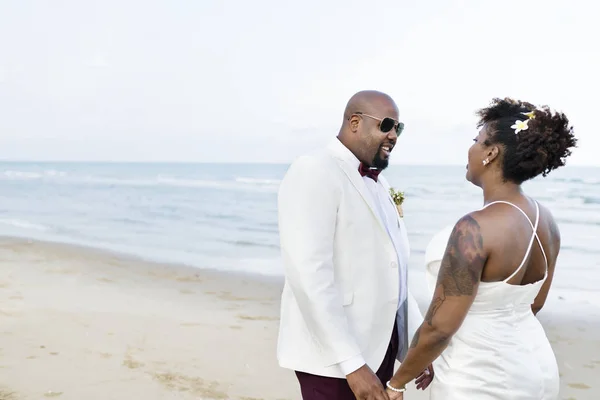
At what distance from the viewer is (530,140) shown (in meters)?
Result: 2.27

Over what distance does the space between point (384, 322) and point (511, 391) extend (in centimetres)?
55

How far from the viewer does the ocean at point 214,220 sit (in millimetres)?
12969

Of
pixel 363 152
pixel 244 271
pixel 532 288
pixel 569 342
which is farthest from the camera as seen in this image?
pixel 244 271

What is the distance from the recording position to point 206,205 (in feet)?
90.0

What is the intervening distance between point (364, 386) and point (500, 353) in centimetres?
53

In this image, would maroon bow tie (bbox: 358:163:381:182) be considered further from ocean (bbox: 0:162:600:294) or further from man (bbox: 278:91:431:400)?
ocean (bbox: 0:162:600:294)

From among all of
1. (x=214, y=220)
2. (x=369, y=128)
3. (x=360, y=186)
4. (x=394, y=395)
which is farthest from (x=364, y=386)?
(x=214, y=220)

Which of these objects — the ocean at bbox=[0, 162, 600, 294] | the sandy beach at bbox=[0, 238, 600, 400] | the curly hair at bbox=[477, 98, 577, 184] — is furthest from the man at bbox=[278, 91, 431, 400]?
the ocean at bbox=[0, 162, 600, 294]

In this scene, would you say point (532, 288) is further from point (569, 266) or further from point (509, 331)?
point (569, 266)

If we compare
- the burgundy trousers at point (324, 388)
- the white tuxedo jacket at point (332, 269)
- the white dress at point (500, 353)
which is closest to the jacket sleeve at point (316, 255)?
the white tuxedo jacket at point (332, 269)

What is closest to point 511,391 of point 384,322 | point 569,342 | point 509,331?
point 509,331

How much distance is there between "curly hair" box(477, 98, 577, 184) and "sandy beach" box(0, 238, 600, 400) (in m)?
3.37

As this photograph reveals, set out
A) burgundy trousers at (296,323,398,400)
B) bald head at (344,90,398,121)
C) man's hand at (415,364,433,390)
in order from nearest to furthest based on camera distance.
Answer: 1. burgundy trousers at (296,323,398,400)
2. bald head at (344,90,398,121)
3. man's hand at (415,364,433,390)

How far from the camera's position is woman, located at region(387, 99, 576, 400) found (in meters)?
2.22
